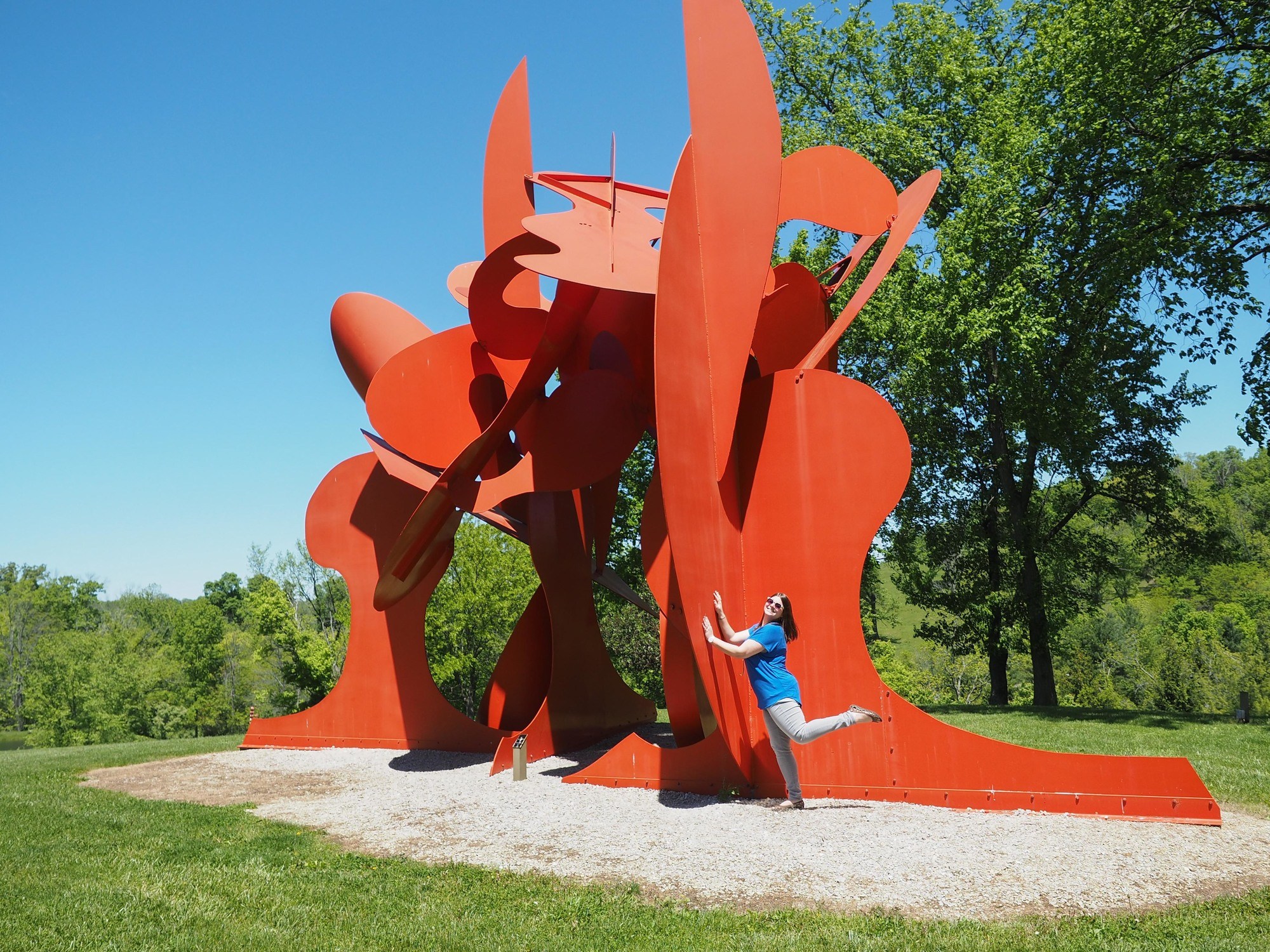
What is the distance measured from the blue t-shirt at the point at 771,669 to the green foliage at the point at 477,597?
18.0 m

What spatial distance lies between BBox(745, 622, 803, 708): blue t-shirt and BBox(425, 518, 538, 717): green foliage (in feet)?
59.2

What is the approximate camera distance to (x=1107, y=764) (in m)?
6.13

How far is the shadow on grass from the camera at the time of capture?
499 inches

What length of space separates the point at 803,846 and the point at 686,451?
9.28 feet

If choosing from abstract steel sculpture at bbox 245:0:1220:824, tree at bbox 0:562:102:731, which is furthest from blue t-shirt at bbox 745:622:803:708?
tree at bbox 0:562:102:731

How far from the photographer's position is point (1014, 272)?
50.5 feet

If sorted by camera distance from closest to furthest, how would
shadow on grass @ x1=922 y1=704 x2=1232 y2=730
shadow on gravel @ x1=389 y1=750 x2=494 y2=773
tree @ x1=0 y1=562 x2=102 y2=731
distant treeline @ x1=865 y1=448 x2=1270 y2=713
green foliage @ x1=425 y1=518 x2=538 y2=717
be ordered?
shadow on gravel @ x1=389 y1=750 x2=494 y2=773 → shadow on grass @ x1=922 y1=704 x2=1232 y2=730 → distant treeline @ x1=865 y1=448 x2=1270 y2=713 → green foliage @ x1=425 y1=518 x2=538 y2=717 → tree @ x1=0 y1=562 x2=102 y2=731

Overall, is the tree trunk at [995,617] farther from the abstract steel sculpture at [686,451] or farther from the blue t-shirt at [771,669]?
the blue t-shirt at [771,669]

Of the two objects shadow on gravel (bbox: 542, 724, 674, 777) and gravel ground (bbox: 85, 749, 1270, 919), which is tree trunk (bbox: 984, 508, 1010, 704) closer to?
shadow on gravel (bbox: 542, 724, 674, 777)

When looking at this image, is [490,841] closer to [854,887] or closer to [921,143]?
[854,887]

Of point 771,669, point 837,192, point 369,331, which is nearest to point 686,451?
point 771,669

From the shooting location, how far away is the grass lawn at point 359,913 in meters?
3.96

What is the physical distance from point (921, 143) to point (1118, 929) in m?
17.5

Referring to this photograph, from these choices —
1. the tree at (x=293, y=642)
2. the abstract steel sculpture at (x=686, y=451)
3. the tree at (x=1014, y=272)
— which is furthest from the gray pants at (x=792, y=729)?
the tree at (x=293, y=642)
